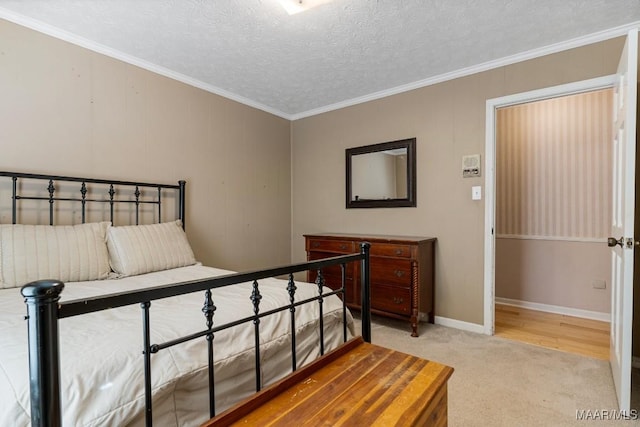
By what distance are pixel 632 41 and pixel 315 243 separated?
8.93ft

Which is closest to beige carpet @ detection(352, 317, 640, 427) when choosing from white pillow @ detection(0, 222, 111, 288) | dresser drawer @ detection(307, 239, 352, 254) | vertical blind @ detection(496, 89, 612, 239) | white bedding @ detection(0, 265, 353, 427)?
dresser drawer @ detection(307, 239, 352, 254)

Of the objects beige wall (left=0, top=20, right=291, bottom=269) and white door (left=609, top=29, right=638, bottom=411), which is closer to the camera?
white door (left=609, top=29, right=638, bottom=411)

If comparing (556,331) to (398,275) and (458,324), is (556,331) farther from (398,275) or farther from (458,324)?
(398,275)

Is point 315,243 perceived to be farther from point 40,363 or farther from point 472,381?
point 40,363

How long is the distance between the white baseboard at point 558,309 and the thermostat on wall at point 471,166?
188 centimetres

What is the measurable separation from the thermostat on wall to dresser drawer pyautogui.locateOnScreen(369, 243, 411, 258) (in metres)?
0.87

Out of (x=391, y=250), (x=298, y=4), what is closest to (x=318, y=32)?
(x=298, y=4)

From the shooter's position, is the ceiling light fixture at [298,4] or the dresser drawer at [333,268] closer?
the ceiling light fixture at [298,4]

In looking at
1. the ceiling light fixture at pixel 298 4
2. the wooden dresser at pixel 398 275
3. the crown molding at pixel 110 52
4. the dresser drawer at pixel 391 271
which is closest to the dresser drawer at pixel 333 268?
the wooden dresser at pixel 398 275

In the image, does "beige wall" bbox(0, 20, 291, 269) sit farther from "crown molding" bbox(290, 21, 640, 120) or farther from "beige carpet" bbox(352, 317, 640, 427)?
"beige carpet" bbox(352, 317, 640, 427)

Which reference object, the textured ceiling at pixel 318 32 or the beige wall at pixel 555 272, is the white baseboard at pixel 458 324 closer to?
the beige wall at pixel 555 272

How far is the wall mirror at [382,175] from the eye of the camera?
3.24 meters

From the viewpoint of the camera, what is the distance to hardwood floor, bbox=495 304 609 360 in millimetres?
2531

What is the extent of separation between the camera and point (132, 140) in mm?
2658
